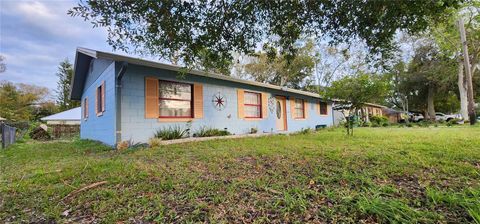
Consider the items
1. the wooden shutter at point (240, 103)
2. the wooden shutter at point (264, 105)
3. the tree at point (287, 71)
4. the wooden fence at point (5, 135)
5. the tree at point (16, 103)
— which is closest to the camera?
the wooden fence at point (5, 135)

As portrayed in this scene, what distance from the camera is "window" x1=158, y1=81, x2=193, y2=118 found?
25.4 feet

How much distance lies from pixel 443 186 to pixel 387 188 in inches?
24.2

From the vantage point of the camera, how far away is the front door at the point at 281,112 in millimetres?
12274

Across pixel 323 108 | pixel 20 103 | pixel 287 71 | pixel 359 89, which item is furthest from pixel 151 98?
pixel 20 103

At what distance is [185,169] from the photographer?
12.2ft

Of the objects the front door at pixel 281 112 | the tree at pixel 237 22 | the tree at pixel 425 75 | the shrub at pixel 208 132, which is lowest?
the shrub at pixel 208 132

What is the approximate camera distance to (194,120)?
27.6 ft

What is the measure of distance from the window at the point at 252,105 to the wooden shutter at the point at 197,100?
2601 millimetres

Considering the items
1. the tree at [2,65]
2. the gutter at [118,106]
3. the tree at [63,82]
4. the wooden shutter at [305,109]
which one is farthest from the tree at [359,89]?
the tree at [2,65]

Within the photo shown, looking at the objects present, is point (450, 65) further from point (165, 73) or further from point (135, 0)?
point (135, 0)

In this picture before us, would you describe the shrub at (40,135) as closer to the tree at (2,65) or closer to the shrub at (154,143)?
the shrub at (154,143)

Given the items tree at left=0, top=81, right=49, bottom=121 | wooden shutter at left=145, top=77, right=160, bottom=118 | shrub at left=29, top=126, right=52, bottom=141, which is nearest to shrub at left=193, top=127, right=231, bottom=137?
wooden shutter at left=145, top=77, right=160, bottom=118

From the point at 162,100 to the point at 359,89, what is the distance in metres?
6.87

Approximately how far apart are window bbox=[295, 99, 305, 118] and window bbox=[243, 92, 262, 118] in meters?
3.48
